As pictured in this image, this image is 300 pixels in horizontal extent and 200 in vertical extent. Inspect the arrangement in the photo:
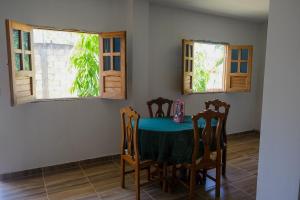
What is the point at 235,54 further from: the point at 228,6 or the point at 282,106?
the point at 282,106

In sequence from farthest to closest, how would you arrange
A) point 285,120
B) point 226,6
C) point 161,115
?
point 226,6 → point 161,115 → point 285,120

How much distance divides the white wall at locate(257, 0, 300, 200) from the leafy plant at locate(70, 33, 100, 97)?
2884 millimetres

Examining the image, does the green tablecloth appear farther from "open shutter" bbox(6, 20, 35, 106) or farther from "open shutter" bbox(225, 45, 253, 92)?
"open shutter" bbox(225, 45, 253, 92)

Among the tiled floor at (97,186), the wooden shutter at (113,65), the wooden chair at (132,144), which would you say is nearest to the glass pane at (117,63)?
the wooden shutter at (113,65)

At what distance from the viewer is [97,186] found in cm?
293

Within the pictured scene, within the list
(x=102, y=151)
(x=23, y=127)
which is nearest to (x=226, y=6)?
(x=102, y=151)

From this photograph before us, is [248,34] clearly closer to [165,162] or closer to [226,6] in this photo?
[226,6]

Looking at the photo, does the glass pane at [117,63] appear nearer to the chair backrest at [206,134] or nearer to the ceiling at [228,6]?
the ceiling at [228,6]

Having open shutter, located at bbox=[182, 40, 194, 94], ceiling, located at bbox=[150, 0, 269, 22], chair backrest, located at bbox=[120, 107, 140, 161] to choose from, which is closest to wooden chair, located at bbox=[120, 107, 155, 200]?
chair backrest, located at bbox=[120, 107, 140, 161]

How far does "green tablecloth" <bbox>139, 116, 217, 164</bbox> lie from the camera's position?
8.27ft

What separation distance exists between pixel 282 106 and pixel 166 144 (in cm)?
135

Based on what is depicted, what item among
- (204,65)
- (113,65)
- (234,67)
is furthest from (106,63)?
(234,67)

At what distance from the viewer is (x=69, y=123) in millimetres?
3449

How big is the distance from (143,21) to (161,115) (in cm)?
152
